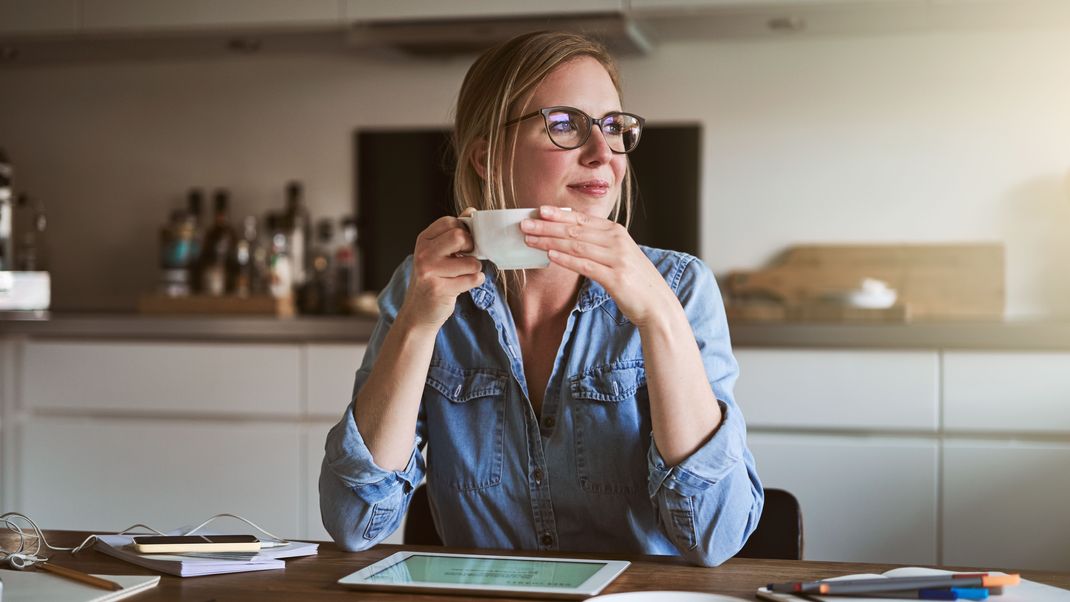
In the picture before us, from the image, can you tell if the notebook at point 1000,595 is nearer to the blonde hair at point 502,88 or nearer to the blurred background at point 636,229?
the blonde hair at point 502,88

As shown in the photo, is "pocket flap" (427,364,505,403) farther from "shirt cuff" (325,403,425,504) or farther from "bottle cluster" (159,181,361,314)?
"bottle cluster" (159,181,361,314)

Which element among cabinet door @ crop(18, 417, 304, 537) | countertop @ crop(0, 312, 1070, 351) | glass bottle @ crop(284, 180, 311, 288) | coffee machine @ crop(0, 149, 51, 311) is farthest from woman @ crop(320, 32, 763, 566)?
coffee machine @ crop(0, 149, 51, 311)

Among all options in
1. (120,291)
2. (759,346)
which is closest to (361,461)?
(759,346)

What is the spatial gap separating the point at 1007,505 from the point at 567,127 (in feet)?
5.22

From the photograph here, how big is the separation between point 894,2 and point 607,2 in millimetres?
672

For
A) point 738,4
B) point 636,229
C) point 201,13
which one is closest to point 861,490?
point 636,229

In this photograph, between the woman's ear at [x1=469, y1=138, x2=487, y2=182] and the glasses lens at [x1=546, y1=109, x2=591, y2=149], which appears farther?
the woman's ear at [x1=469, y1=138, x2=487, y2=182]

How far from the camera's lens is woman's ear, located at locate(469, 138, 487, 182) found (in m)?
1.32

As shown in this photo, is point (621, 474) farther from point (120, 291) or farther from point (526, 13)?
point (120, 291)

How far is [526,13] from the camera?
2.76 m

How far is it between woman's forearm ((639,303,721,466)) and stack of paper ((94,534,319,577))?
0.34 meters

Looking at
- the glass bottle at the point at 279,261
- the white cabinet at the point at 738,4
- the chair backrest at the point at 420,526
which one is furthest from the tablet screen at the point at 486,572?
the glass bottle at the point at 279,261

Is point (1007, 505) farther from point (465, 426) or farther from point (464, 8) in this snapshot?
point (464, 8)

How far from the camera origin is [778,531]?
117 cm
